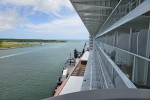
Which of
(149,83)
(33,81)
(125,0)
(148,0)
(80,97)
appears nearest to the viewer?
(80,97)

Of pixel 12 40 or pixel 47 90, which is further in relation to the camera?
pixel 12 40

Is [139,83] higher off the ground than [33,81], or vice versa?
[139,83]

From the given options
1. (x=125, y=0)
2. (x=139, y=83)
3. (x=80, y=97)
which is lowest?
(x=139, y=83)

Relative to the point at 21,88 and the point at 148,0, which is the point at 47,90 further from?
the point at 148,0

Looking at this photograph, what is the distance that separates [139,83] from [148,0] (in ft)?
4.38

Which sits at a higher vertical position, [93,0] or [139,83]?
[93,0]

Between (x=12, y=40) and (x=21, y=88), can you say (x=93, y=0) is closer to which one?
(x=21, y=88)

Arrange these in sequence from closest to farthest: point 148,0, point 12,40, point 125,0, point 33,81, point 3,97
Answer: point 148,0 < point 125,0 < point 3,97 < point 33,81 < point 12,40

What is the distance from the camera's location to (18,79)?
2353 cm

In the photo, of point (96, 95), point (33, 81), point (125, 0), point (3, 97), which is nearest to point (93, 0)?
point (125, 0)

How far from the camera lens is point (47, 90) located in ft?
64.1

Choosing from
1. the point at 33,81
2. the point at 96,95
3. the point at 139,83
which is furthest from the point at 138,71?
the point at 33,81

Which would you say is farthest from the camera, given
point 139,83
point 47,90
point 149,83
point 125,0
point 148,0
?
point 47,90

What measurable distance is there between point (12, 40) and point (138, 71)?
136448 millimetres
